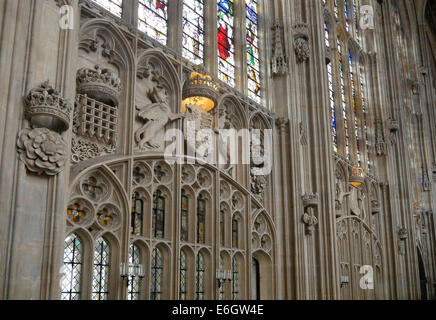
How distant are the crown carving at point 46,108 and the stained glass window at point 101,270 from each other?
2384 mm

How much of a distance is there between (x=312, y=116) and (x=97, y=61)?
7.27 meters

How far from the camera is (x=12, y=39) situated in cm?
698

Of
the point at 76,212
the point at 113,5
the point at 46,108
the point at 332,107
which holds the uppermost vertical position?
the point at 332,107

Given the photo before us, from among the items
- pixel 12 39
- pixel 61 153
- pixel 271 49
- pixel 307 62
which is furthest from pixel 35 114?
pixel 307 62

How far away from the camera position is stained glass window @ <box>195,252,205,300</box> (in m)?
10.1

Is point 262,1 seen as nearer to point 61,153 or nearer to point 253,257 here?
point 253,257

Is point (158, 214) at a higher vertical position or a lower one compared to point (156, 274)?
higher

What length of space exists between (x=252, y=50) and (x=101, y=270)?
8.19 m

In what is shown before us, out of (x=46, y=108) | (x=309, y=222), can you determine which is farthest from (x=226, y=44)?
(x=46, y=108)

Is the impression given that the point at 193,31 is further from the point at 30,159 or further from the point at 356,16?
the point at 356,16

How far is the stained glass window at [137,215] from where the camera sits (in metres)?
9.02

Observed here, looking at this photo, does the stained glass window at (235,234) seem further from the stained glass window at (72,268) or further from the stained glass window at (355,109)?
the stained glass window at (355,109)

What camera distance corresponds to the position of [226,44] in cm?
1308

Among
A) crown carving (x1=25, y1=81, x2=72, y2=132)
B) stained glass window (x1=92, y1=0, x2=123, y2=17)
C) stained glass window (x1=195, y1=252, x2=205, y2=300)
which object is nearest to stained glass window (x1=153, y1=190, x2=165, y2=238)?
stained glass window (x1=195, y1=252, x2=205, y2=300)
